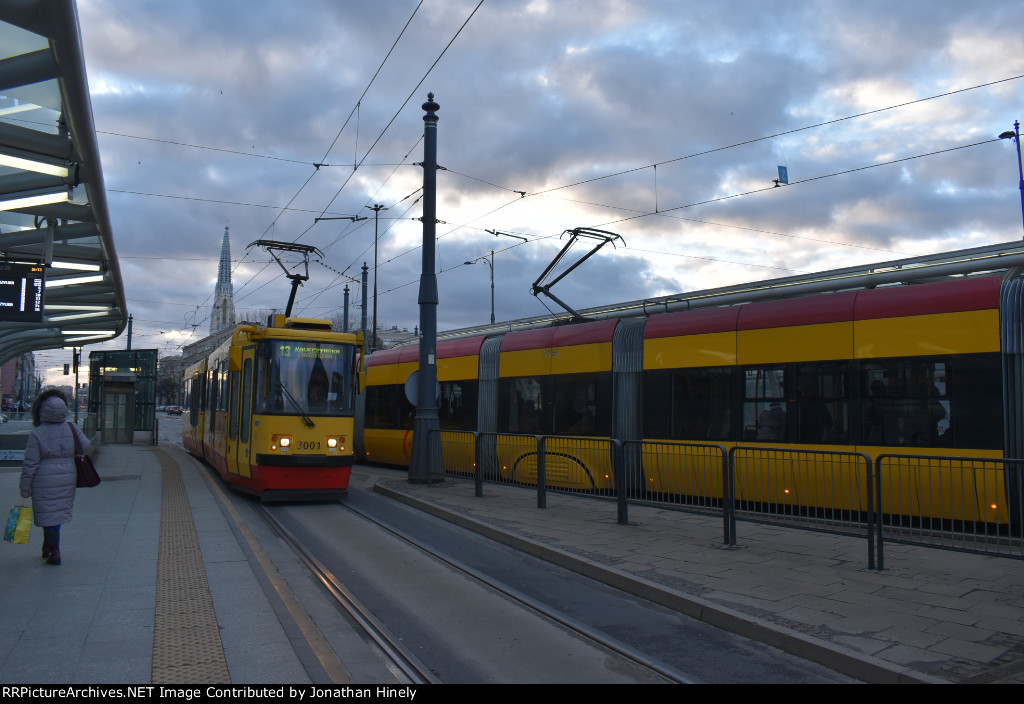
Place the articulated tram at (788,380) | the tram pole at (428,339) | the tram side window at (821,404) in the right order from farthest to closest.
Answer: the tram pole at (428,339), the tram side window at (821,404), the articulated tram at (788,380)

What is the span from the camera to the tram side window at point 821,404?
9055 mm

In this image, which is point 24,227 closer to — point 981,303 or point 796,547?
point 796,547

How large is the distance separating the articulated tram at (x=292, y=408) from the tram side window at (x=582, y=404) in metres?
3.67

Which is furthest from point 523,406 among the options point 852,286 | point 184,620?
point 184,620

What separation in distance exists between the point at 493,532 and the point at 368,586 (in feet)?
8.03

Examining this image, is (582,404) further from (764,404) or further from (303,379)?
(303,379)

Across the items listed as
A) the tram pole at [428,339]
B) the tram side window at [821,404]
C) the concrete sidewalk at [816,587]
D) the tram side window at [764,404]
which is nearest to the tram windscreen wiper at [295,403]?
the tram pole at [428,339]

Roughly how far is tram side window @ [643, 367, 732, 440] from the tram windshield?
16.0 ft

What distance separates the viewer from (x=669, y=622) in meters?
5.43

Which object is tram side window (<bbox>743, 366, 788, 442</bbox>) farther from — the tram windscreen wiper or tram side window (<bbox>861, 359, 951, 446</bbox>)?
the tram windscreen wiper

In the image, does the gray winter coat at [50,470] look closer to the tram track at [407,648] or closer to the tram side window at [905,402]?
the tram track at [407,648]

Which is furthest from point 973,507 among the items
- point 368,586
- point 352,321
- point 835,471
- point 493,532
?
point 352,321

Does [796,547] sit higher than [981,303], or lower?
lower

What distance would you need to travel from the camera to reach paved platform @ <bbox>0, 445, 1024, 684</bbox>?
14.1 ft
